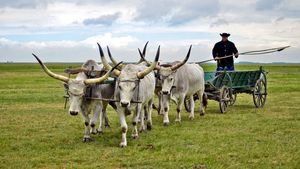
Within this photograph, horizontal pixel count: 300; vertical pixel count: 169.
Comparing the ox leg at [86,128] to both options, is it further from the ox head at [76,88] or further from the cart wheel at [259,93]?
the cart wheel at [259,93]

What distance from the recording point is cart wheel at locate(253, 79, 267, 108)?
752 inches

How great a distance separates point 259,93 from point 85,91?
34.3 feet

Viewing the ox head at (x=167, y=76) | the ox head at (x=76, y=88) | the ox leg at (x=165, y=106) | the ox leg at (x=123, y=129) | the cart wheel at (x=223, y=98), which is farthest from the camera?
the cart wheel at (x=223, y=98)

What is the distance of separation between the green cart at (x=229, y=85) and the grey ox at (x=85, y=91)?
564 cm

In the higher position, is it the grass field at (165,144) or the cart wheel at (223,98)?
the cart wheel at (223,98)

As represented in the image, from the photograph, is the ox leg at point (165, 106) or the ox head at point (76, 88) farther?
the ox leg at point (165, 106)

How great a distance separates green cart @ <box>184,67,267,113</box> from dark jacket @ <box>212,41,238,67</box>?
955 mm

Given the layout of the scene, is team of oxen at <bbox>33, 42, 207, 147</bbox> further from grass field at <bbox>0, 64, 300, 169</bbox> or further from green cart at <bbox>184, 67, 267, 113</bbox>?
green cart at <bbox>184, 67, 267, 113</bbox>

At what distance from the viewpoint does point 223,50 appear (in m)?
18.4

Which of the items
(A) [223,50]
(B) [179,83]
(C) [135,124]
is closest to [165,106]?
(B) [179,83]

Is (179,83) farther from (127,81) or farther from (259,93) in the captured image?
(259,93)

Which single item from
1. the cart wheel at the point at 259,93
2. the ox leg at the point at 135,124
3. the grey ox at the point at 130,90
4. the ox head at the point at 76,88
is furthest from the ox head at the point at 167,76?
the cart wheel at the point at 259,93

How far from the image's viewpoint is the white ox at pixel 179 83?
1363 cm

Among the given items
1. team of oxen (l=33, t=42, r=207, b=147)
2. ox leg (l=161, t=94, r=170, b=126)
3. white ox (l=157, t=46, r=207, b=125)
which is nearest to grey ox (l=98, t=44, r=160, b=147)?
team of oxen (l=33, t=42, r=207, b=147)
